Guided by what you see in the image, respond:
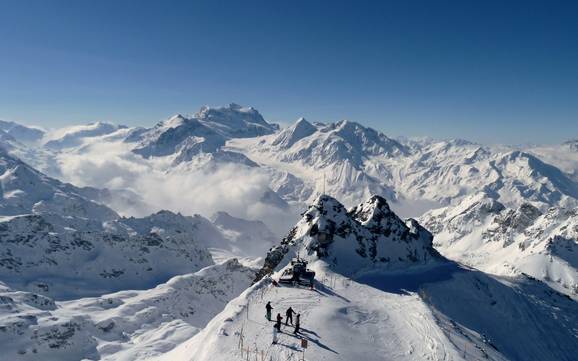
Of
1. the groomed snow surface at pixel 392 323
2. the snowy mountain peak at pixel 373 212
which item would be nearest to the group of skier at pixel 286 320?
the groomed snow surface at pixel 392 323

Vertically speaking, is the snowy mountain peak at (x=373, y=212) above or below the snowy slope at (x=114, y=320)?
above

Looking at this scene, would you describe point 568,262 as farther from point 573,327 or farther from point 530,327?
point 530,327

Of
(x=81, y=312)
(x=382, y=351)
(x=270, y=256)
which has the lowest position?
(x=81, y=312)

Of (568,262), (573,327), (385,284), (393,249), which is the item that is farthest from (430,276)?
(568,262)

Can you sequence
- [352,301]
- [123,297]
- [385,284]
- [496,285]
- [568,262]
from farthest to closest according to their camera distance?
[123,297] < [568,262] < [496,285] < [385,284] < [352,301]

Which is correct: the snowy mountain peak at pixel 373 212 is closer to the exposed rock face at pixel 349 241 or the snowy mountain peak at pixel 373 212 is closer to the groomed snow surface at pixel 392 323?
the exposed rock face at pixel 349 241

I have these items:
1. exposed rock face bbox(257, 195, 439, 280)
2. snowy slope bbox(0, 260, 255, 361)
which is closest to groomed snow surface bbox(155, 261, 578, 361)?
exposed rock face bbox(257, 195, 439, 280)

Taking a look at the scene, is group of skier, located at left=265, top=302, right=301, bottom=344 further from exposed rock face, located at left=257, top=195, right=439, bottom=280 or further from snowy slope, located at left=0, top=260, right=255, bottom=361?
snowy slope, located at left=0, top=260, right=255, bottom=361
